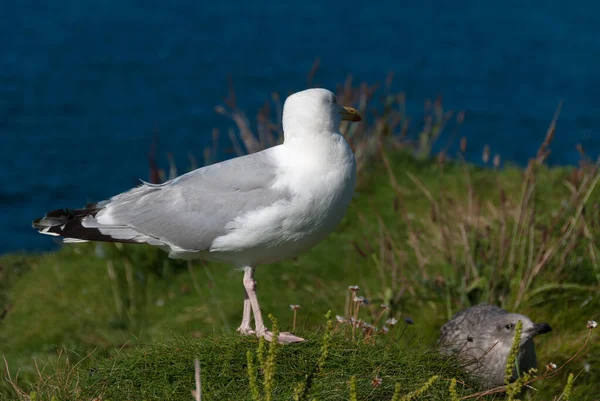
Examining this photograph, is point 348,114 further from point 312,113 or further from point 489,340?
point 489,340

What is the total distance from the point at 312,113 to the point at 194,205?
2.61 feet

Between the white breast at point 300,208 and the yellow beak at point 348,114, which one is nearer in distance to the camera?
the white breast at point 300,208

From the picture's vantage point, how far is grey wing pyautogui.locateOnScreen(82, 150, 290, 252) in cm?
430

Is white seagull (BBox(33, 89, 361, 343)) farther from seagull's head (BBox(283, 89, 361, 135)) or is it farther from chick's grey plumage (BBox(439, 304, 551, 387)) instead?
chick's grey plumage (BBox(439, 304, 551, 387))

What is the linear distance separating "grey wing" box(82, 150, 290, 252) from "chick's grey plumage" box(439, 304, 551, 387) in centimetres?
127

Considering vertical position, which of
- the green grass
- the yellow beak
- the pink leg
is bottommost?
the green grass

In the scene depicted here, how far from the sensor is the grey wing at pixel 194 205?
14.1 ft

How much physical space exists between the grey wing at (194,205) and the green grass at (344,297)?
0.52 m

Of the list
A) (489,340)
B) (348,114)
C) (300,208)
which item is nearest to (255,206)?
(300,208)

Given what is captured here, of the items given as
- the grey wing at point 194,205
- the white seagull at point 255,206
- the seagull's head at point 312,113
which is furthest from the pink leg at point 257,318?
the seagull's head at point 312,113

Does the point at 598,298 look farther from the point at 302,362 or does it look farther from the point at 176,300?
the point at 176,300

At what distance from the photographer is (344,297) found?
6.53 m

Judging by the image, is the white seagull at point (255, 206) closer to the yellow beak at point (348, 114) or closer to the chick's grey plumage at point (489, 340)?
the yellow beak at point (348, 114)

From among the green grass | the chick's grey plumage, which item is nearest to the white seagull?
the green grass
